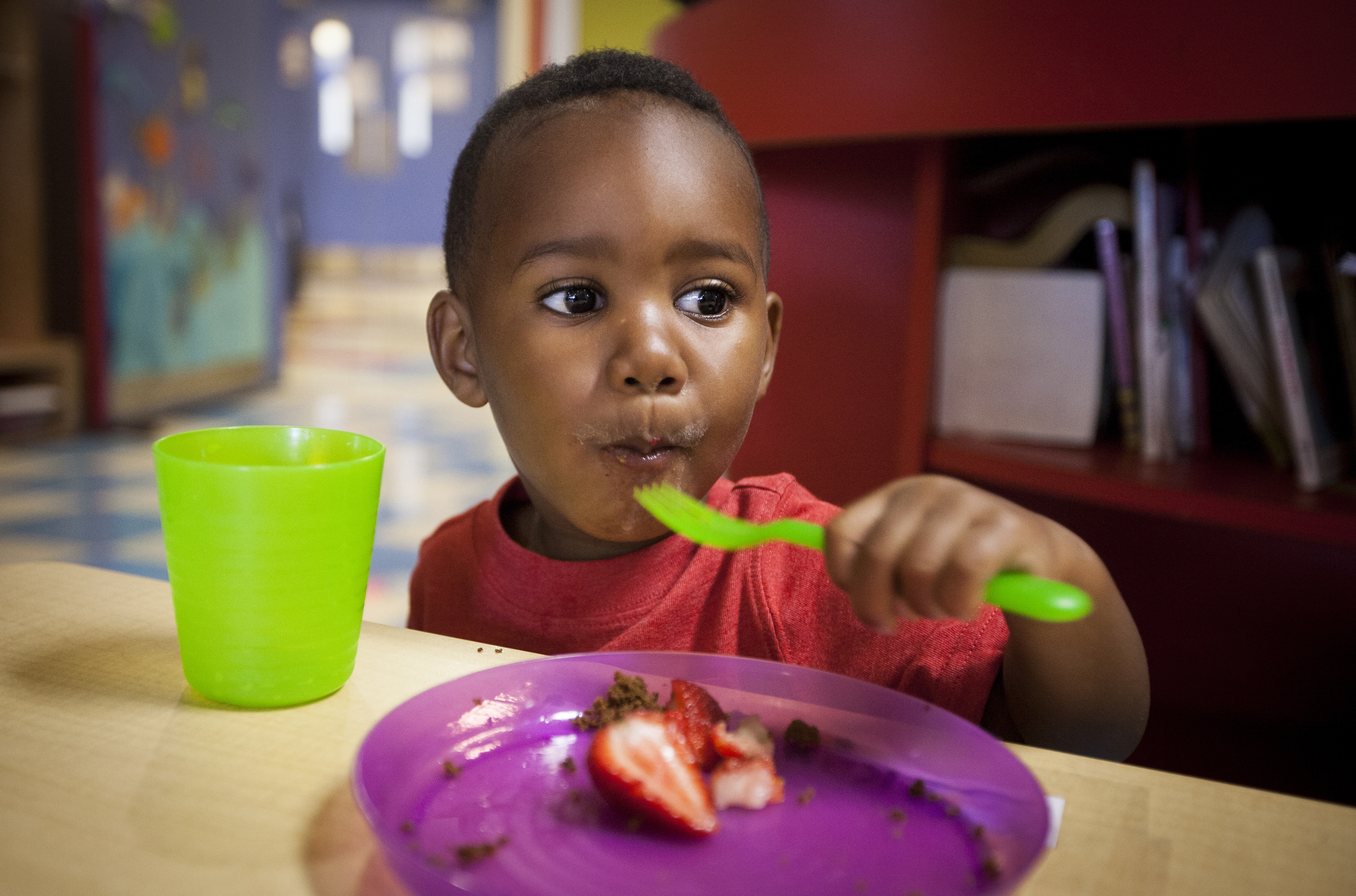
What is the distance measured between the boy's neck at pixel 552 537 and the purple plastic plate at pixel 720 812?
0.34 metres

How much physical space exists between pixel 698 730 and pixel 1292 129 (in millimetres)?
1488

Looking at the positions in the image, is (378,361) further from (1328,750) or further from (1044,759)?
(1044,759)

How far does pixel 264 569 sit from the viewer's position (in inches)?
21.3

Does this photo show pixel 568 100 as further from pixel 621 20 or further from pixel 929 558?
pixel 621 20

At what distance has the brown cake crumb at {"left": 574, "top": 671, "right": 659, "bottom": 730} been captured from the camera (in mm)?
531

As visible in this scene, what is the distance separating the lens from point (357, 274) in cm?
1152

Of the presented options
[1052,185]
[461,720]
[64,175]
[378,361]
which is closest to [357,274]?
[378,361]

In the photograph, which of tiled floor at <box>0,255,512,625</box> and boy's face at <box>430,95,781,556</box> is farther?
tiled floor at <box>0,255,512,625</box>

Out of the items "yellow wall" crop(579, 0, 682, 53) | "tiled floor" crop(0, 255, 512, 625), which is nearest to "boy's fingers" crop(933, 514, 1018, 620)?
"tiled floor" crop(0, 255, 512, 625)

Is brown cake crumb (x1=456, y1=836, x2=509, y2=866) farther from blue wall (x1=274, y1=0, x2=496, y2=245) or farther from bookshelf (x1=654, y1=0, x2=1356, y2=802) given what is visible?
blue wall (x1=274, y1=0, x2=496, y2=245)

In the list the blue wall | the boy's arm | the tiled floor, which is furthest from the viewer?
the blue wall

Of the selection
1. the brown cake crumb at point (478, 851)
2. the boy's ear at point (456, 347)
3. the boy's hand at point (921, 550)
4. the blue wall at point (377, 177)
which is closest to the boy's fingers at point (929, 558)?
the boy's hand at point (921, 550)

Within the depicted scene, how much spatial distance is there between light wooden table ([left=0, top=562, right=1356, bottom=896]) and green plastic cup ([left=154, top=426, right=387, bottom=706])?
0.02 metres

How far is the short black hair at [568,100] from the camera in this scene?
856 mm
